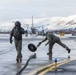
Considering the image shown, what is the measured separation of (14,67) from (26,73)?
76.0 inches

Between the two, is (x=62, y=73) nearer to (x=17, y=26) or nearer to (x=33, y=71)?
(x=33, y=71)

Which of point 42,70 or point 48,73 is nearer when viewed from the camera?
point 48,73

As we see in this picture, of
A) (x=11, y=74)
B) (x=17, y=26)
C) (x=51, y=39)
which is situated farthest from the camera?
(x=51, y=39)

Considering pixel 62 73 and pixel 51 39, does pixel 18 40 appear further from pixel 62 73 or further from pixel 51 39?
pixel 62 73

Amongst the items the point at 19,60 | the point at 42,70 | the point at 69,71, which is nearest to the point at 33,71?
the point at 42,70

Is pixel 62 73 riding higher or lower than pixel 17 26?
lower

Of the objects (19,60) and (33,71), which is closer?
(33,71)

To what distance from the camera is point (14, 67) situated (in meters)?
14.6

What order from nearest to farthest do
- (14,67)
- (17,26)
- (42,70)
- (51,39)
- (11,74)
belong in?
(11,74)
(42,70)
(14,67)
(17,26)
(51,39)

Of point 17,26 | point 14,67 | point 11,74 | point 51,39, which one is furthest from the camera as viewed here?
point 51,39

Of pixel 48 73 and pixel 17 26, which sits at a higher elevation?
pixel 17 26

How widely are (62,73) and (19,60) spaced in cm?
478

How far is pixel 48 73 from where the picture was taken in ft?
41.4

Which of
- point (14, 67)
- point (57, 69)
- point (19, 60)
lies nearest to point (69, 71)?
point (57, 69)
